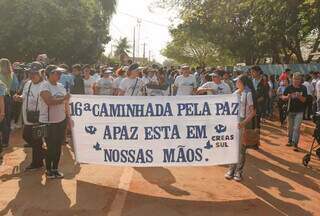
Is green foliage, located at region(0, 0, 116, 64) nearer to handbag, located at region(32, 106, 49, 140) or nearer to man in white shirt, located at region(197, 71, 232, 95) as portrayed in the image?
man in white shirt, located at region(197, 71, 232, 95)

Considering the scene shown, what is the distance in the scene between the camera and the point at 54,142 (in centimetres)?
830

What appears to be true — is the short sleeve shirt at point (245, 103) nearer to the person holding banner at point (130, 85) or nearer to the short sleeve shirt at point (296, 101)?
the person holding banner at point (130, 85)

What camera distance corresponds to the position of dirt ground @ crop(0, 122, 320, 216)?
6715 mm

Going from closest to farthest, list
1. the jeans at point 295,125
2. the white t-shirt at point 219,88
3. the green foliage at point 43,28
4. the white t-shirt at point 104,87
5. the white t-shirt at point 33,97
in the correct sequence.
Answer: the white t-shirt at point 33,97, the white t-shirt at point 219,88, the jeans at point 295,125, the white t-shirt at point 104,87, the green foliage at point 43,28

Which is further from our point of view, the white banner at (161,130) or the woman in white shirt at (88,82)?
the woman in white shirt at (88,82)

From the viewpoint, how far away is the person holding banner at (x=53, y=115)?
8.17m

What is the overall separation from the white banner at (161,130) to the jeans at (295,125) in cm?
460

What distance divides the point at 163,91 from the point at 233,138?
3.99 m

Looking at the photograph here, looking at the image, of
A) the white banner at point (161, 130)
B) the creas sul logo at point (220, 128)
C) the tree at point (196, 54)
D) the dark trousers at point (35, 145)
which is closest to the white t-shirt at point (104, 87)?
the dark trousers at point (35, 145)

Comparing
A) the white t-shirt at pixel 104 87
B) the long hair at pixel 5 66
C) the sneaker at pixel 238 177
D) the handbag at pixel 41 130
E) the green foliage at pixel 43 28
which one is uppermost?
the green foliage at pixel 43 28

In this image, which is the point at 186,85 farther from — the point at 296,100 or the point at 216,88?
the point at 296,100

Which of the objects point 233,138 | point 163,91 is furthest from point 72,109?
point 163,91

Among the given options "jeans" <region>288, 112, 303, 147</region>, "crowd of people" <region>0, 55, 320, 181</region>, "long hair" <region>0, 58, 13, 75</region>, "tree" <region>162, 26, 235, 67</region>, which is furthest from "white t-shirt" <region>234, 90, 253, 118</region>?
"tree" <region>162, 26, 235, 67</region>

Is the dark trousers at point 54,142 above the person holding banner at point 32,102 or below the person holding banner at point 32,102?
below
